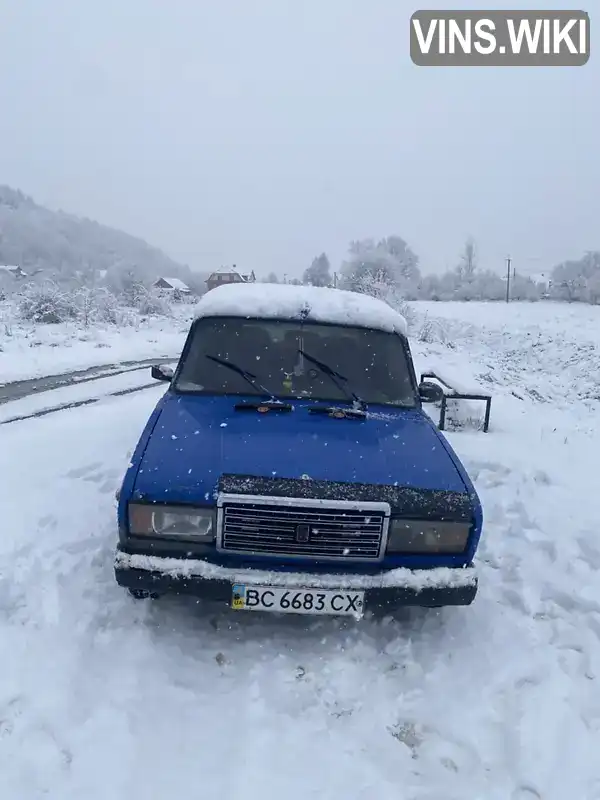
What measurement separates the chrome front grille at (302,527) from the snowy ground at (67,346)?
31.1 ft

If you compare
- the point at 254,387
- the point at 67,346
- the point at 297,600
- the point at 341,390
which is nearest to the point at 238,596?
the point at 297,600

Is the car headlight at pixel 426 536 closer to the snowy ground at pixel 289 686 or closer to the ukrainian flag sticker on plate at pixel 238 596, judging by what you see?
the snowy ground at pixel 289 686

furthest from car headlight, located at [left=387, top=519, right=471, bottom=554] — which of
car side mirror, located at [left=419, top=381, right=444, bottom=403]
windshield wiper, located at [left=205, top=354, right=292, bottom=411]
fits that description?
car side mirror, located at [left=419, top=381, right=444, bottom=403]

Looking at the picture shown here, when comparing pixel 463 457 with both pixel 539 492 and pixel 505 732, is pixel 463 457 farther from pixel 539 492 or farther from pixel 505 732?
pixel 505 732

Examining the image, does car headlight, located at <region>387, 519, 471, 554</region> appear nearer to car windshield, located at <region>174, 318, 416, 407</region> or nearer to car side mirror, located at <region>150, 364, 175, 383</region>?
car windshield, located at <region>174, 318, 416, 407</region>

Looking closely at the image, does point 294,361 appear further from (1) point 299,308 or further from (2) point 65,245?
(2) point 65,245

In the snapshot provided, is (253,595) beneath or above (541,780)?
above

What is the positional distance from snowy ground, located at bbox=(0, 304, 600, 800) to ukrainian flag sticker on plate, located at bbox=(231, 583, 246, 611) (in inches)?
13.9

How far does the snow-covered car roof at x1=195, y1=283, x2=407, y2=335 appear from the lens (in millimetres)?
4379

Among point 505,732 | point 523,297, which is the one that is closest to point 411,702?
point 505,732

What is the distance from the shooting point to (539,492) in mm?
5211

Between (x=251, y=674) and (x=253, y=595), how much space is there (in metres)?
0.41

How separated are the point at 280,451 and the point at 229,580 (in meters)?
0.74

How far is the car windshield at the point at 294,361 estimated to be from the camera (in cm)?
411
